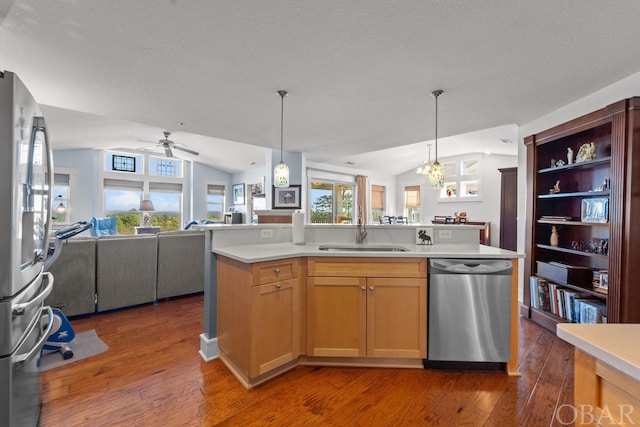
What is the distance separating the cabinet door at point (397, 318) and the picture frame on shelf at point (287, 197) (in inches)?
130

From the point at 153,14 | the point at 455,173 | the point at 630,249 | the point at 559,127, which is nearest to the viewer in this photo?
the point at 153,14

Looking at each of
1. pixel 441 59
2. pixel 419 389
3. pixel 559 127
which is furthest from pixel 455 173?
pixel 419 389

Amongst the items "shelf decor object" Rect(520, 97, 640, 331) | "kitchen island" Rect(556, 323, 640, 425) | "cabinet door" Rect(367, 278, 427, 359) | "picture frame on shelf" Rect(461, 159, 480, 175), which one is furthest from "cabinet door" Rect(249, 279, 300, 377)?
"picture frame on shelf" Rect(461, 159, 480, 175)

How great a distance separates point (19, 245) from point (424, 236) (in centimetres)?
262

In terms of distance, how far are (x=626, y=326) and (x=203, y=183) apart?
920cm

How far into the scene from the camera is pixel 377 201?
934 centimetres

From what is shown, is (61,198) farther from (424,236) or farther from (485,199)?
(485,199)

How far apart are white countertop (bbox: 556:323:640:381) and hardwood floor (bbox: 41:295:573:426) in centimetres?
121

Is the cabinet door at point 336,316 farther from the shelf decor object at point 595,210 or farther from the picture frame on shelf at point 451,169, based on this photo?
the picture frame on shelf at point 451,169

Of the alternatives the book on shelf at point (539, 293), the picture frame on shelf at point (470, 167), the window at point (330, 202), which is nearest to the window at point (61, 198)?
the window at point (330, 202)

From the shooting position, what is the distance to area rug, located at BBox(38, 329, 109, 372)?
2.16m

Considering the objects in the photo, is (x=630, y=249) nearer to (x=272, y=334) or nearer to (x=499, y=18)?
(x=499, y=18)

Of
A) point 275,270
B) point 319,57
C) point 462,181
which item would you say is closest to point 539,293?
point 275,270

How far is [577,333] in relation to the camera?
2.32ft
